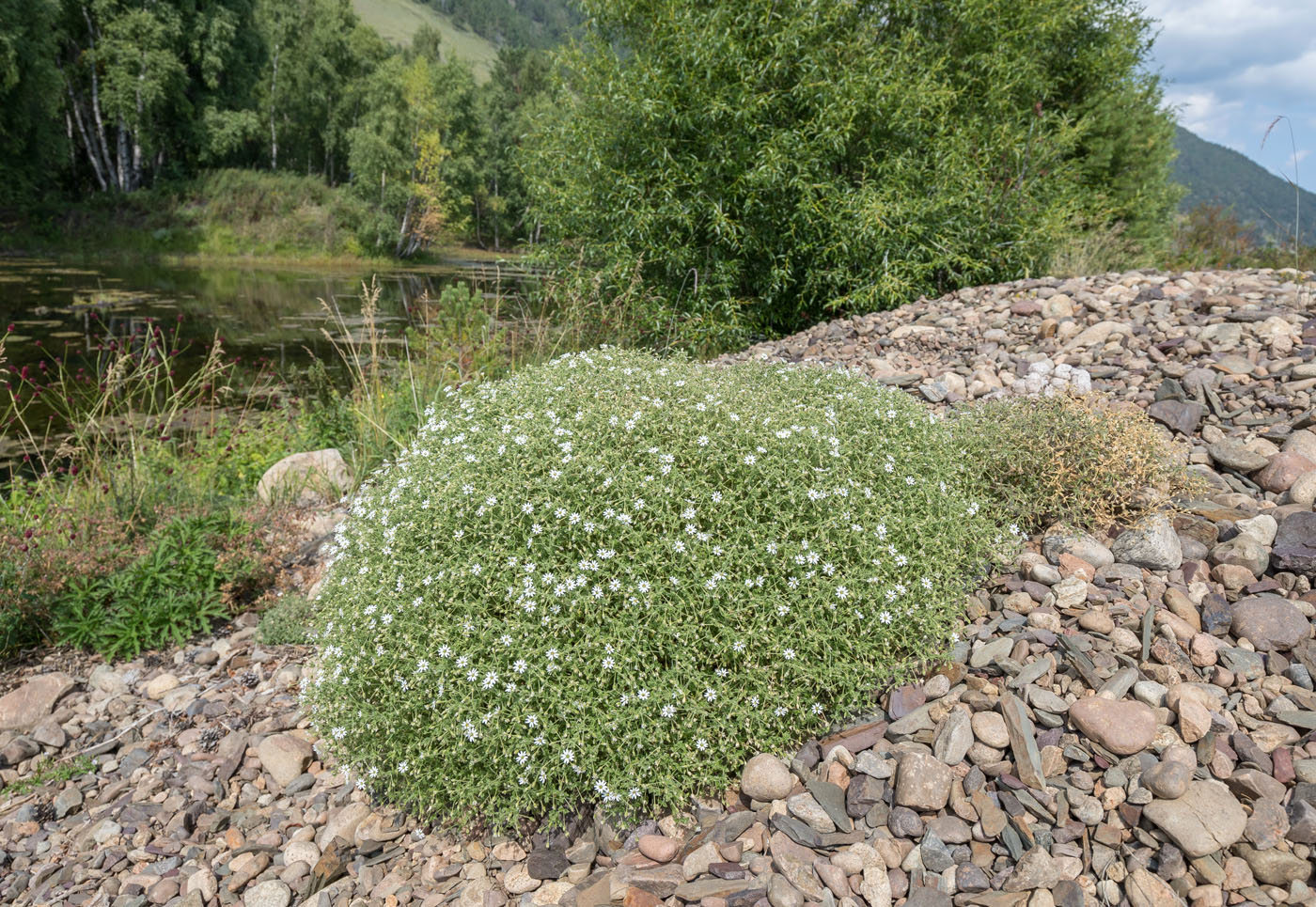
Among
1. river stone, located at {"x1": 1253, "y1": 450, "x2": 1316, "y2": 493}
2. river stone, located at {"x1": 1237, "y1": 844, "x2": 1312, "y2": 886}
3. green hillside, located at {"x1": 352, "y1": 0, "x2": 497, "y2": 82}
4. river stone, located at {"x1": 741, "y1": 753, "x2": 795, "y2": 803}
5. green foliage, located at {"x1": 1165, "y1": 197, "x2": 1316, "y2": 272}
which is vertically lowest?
river stone, located at {"x1": 741, "y1": 753, "x2": 795, "y2": 803}

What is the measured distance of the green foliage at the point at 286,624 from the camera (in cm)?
436

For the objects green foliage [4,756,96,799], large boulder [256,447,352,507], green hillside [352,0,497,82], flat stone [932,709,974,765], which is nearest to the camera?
flat stone [932,709,974,765]

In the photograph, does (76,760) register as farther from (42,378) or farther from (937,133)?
(937,133)

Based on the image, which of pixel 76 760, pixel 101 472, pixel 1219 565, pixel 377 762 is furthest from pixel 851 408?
pixel 101 472

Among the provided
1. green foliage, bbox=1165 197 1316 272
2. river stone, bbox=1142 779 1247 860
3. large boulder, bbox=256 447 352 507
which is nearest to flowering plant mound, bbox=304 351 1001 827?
river stone, bbox=1142 779 1247 860

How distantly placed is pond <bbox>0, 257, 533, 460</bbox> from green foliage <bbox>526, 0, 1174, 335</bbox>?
1995 millimetres

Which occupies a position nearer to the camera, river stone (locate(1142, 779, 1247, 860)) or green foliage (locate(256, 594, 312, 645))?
river stone (locate(1142, 779, 1247, 860))

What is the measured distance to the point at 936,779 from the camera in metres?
2.54

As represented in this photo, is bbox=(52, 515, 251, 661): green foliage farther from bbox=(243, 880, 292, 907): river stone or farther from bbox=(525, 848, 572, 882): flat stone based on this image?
bbox=(525, 848, 572, 882): flat stone

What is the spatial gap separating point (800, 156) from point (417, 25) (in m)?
131

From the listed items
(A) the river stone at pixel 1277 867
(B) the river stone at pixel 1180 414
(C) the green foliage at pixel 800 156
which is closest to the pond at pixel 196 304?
(C) the green foliage at pixel 800 156

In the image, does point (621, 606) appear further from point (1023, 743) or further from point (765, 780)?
point (1023, 743)

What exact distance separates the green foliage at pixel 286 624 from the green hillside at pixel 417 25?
11547cm

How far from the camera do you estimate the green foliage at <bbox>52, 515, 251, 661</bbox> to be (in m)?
4.40
